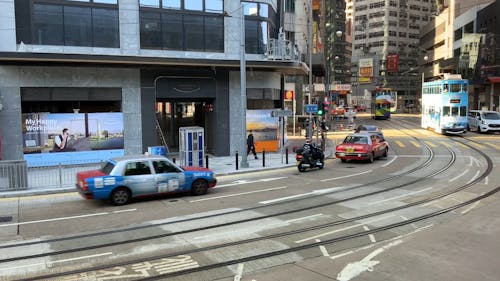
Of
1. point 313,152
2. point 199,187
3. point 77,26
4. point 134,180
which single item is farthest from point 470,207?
point 77,26

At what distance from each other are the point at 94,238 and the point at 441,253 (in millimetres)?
7130

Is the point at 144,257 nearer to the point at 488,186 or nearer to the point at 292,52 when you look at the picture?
the point at 488,186

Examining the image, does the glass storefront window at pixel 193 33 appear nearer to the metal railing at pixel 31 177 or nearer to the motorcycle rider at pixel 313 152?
the metal railing at pixel 31 177

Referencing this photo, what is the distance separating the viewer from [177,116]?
96.3ft

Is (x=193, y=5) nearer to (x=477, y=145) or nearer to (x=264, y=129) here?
(x=264, y=129)

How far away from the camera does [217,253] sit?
8789 mm

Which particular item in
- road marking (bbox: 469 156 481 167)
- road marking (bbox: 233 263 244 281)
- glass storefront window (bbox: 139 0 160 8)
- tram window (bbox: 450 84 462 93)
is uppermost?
Answer: glass storefront window (bbox: 139 0 160 8)

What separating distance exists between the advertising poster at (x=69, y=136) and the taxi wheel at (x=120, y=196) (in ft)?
35.0

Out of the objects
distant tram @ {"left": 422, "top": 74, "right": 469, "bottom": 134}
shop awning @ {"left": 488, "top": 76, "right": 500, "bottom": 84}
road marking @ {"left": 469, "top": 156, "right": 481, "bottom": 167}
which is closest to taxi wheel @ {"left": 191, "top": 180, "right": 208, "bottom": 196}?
road marking @ {"left": 469, "top": 156, "right": 481, "bottom": 167}

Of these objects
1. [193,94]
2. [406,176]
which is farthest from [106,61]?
[406,176]

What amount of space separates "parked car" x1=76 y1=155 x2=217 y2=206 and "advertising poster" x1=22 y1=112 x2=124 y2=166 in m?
9.79

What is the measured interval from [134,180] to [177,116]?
51.6ft

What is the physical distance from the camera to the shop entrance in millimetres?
28391

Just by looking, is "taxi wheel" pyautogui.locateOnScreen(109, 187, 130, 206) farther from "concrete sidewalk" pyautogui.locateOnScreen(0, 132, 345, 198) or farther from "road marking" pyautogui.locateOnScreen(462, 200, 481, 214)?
"road marking" pyautogui.locateOnScreen(462, 200, 481, 214)
